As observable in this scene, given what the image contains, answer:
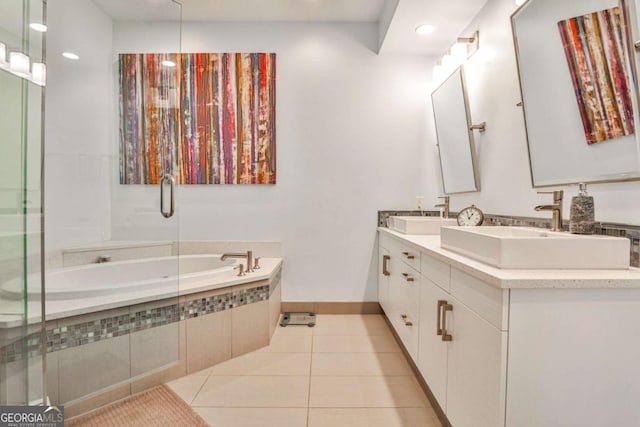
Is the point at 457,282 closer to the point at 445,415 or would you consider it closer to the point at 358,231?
the point at 445,415

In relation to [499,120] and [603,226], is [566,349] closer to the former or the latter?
[603,226]

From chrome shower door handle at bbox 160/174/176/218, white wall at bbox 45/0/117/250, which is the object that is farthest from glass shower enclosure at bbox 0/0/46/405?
white wall at bbox 45/0/117/250

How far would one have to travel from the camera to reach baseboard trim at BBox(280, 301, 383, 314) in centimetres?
300

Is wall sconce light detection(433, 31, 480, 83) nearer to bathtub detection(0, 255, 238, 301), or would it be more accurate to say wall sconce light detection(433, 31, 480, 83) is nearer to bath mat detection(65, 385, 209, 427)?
bathtub detection(0, 255, 238, 301)

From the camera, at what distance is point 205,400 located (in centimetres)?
169

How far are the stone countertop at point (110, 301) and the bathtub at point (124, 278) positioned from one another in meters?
0.02

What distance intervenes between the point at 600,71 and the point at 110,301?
241 cm

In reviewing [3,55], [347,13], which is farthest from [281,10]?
[3,55]

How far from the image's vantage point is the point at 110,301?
1.66 metres

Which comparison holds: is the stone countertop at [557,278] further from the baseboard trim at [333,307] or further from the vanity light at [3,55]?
the baseboard trim at [333,307]

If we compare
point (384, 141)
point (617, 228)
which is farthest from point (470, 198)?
point (617, 228)

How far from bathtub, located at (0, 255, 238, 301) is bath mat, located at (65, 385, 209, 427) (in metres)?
0.55

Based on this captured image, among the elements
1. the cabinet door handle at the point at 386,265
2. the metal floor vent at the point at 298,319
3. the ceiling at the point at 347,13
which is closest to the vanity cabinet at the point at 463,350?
the cabinet door handle at the point at 386,265

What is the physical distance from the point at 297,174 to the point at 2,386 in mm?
2286
